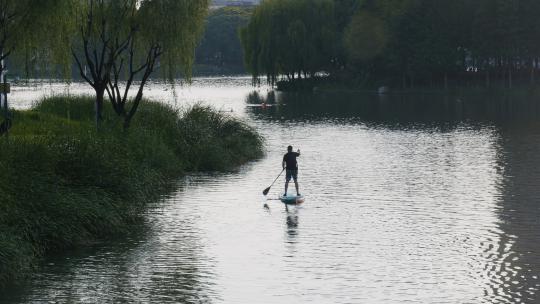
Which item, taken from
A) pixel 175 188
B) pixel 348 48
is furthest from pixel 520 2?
pixel 175 188

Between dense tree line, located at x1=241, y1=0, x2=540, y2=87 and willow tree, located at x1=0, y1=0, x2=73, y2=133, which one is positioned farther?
dense tree line, located at x1=241, y1=0, x2=540, y2=87

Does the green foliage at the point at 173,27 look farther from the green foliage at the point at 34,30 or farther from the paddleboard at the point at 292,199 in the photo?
the paddleboard at the point at 292,199

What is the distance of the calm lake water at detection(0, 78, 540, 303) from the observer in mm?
19406

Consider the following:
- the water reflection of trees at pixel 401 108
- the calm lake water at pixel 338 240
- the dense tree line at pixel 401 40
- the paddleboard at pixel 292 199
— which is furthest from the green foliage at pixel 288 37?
the paddleboard at pixel 292 199

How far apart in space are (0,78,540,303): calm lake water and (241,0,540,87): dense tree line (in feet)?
178

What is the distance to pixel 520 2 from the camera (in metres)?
99.4

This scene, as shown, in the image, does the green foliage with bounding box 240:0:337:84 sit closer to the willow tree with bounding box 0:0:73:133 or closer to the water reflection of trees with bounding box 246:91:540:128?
the water reflection of trees with bounding box 246:91:540:128

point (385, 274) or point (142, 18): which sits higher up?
point (142, 18)

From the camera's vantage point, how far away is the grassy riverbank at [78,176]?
21781 millimetres

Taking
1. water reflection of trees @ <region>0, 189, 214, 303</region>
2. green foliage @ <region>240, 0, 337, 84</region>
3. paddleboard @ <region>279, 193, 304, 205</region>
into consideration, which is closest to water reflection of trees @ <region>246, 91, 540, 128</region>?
green foliage @ <region>240, 0, 337, 84</region>

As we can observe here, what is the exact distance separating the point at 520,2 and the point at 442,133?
46.5 m

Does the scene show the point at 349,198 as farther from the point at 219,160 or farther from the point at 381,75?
the point at 381,75

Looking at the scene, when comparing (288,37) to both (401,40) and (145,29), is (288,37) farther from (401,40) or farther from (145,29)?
(145,29)

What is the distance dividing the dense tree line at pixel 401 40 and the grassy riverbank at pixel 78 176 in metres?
65.5
